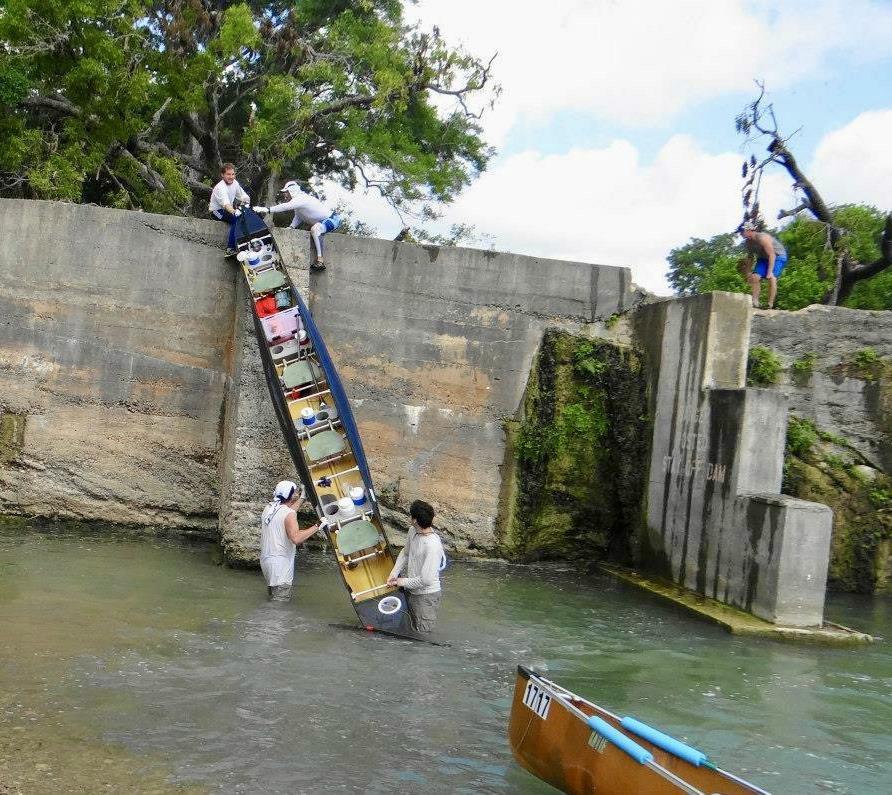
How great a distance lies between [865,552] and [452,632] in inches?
242

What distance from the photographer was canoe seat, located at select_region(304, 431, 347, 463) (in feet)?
36.5

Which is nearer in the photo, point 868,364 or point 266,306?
point 266,306

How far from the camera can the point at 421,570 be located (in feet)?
30.2

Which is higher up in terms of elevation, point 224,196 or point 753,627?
point 224,196

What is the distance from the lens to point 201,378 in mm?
12641

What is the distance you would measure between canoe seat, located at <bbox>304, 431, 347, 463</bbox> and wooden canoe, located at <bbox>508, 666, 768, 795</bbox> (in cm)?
520

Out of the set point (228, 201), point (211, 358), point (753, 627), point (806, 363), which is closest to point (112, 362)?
point (211, 358)

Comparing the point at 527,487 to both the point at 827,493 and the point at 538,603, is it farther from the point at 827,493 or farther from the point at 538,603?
the point at 827,493

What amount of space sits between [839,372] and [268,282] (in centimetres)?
728

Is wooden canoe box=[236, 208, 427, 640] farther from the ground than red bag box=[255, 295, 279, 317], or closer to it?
closer to it

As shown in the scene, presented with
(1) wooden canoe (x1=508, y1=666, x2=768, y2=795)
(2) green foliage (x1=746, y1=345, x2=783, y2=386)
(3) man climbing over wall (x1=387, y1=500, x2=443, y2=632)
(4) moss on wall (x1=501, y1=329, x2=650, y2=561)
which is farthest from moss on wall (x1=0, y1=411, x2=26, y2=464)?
(2) green foliage (x1=746, y1=345, x2=783, y2=386)

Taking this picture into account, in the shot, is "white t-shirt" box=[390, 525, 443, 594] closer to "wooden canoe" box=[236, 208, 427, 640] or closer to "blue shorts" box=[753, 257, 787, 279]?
"wooden canoe" box=[236, 208, 427, 640]

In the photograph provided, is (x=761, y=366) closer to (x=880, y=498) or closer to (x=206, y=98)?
(x=880, y=498)

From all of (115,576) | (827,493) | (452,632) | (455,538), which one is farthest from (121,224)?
(827,493)
